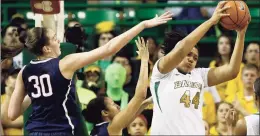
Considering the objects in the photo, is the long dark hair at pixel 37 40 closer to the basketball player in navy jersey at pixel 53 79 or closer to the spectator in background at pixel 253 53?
the basketball player in navy jersey at pixel 53 79

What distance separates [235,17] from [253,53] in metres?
4.28

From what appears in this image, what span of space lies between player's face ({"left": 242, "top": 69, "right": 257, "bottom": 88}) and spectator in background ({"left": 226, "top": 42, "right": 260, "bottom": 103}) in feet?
1.09

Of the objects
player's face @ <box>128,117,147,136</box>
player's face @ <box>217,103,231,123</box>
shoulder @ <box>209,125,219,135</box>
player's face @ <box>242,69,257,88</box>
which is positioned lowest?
shoulder @ <box>209,125,219,135</box>

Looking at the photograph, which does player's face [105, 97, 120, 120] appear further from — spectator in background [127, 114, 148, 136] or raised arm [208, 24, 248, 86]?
spectator in background [127, 114, 148, 136]

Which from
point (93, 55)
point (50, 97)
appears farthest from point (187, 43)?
point (50, 97)

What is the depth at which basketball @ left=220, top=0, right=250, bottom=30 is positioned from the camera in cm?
709

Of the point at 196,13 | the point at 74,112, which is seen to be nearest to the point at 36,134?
the point at 74,112

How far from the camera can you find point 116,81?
1073cm

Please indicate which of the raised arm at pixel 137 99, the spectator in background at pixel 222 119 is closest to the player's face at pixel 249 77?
the spectator in background at pixel 222 119

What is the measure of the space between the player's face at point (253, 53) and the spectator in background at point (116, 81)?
6.07 ft

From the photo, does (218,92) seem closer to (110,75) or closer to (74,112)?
(110,75)

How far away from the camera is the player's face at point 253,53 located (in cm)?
1125

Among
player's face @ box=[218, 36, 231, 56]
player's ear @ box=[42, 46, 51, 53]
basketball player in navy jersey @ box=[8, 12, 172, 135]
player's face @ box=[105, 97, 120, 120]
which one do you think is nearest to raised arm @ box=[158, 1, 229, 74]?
basketball player in navy jersey @ box=[8, 12, 172, 135]

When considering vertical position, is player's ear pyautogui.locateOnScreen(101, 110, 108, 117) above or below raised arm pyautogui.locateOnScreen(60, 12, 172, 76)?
below
